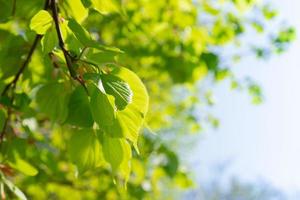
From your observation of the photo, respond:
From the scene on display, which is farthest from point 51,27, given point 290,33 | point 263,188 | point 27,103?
point 263,188

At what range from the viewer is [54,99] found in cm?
87

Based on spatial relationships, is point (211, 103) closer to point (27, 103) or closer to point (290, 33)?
point (290, 33)

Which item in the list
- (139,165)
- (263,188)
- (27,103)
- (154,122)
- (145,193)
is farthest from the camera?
(263,188)

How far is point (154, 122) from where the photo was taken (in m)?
3.64

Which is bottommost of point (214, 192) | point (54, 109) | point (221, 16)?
point (54, 109)

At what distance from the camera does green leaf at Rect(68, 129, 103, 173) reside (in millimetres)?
727

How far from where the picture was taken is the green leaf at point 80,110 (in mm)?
698

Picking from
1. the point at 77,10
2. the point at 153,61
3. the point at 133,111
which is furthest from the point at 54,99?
the point at 153,61

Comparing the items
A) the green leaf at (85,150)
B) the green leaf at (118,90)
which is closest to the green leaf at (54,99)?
the green leaf at (85,150)

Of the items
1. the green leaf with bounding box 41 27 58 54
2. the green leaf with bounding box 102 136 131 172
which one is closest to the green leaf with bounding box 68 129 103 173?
the green leaf with bounding box 102 136 131 172

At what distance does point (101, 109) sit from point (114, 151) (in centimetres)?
11

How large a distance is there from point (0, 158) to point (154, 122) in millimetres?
2584

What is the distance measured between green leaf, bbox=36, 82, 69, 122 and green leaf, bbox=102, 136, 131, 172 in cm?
15

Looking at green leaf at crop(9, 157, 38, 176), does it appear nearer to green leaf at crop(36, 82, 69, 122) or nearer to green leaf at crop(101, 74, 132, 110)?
green leaf at crop(36, 82, 69, 122)
